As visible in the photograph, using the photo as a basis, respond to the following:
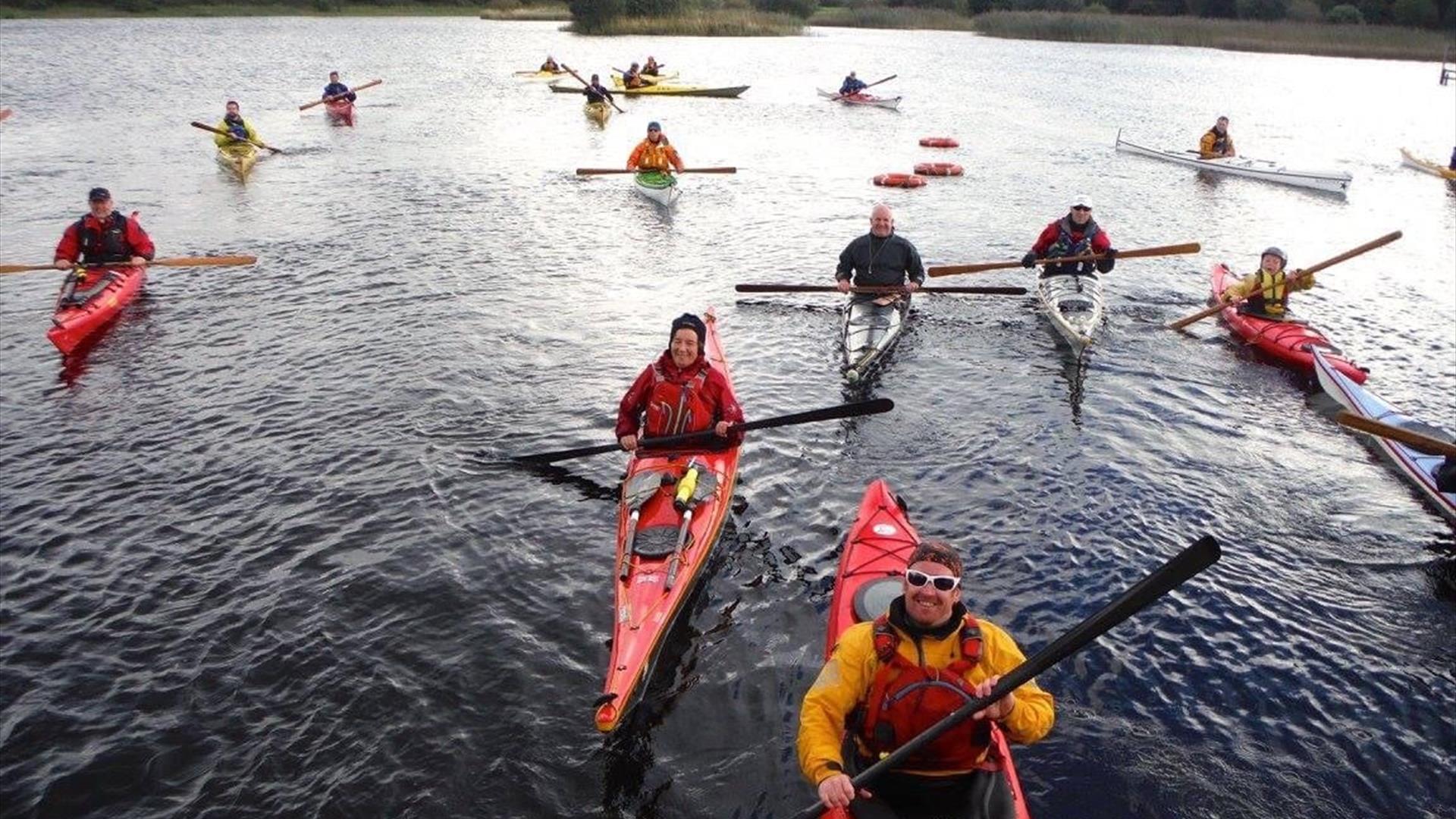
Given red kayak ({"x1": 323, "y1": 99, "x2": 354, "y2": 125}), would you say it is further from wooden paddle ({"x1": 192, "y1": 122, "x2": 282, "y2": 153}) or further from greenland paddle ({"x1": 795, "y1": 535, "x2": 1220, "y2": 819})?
greenland paddle ({"x1": 795, "y1": 535, "x2": 1220, "y2": 819})

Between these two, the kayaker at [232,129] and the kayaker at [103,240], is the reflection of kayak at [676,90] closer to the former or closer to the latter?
the kayaker at [232,129]

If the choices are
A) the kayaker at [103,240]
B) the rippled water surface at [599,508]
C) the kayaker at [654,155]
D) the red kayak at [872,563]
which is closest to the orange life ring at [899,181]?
the rippled water surface at [599,508]

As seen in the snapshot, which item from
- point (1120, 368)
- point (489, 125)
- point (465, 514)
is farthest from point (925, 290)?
point (489, 125)

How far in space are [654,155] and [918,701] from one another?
23195 mm

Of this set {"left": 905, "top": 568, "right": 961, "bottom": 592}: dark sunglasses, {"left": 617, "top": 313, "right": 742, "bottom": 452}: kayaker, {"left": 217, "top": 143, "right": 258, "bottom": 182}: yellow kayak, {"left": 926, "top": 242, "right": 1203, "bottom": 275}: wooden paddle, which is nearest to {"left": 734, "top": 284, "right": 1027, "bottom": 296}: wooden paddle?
{"left": 926, "top": 242, "right": 1203, "bottom": 275}: wooden paddle

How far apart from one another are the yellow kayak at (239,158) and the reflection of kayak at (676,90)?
62.4ft

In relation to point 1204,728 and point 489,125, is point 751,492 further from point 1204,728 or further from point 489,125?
point 489,125

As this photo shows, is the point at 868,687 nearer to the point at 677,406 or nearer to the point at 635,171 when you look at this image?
the point at 677,406

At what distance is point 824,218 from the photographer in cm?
2577

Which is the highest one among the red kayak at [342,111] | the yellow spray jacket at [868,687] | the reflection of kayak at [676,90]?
the reflection of kayak at [676,90]

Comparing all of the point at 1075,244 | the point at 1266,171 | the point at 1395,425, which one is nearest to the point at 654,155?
the point at 1075,244

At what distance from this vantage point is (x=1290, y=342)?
15.6 m

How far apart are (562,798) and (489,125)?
35.8m

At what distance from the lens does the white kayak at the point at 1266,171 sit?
28.5 meters
